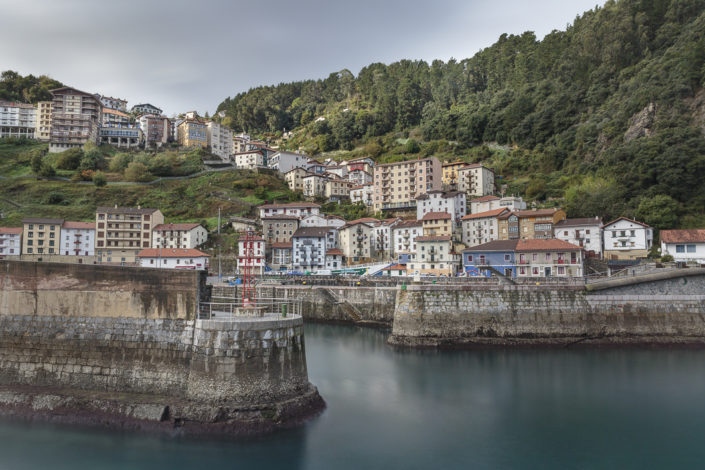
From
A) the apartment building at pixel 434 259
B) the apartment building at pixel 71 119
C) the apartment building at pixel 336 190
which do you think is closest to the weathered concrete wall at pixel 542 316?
the apartment building at pixel 434 259

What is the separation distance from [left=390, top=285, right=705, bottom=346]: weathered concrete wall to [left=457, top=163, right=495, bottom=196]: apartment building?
1442 inches

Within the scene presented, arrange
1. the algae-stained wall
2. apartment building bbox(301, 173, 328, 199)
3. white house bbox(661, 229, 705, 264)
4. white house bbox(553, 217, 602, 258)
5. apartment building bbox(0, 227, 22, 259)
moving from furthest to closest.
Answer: apartment building bbox(301, 173, 328, 199)
apartment building bbox(0, 227, 22, 259)
white house bbox(553, 217, 602, 258)
white house bbox(661, 229, 705, 264)
the algae-stained wall

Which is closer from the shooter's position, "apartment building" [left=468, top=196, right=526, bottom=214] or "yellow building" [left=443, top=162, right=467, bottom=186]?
"apartment building" [left=468, top=196, right=526, bottom=214]

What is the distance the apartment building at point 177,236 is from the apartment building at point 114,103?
85.7 m

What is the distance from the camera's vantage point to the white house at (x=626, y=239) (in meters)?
39.8

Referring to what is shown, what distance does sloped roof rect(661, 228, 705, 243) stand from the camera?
3488 cm

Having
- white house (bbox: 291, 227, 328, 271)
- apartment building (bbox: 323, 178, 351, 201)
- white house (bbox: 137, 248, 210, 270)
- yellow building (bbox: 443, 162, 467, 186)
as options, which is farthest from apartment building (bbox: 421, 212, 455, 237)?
white house (bbox: 137, 248, 210, 270)

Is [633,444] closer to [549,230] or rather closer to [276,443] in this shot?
[276,443]

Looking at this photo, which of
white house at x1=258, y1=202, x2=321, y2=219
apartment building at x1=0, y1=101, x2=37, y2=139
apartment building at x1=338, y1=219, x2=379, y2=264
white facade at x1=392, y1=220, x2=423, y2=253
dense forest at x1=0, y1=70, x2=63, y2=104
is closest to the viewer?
white facade at x1=392, y1=220, x2=423, y2=253

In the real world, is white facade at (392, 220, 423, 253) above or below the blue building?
above

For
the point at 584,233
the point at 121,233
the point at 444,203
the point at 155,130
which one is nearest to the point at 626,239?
the point at 584,233

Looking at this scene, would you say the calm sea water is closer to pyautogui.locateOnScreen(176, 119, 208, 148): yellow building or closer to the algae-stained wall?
the algae-stained wall

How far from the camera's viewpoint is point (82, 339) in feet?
46.5

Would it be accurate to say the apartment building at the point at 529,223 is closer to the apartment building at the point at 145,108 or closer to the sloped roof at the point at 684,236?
the sloped roof at the point at 684,236
